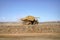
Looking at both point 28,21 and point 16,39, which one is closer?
point 16,39

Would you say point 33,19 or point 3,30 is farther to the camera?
point 33,19

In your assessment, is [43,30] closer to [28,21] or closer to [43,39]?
[43,39]

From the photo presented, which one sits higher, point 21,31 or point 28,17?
point 28,17

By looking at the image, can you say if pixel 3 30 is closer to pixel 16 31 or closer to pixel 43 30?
pixel 16 31

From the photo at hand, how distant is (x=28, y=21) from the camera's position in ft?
37.2

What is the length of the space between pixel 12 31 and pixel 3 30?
463 mm

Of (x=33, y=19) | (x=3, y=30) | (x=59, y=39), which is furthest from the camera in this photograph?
(x=33, y=19)

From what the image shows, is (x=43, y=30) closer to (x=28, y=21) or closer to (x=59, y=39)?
(x=59, y=39)

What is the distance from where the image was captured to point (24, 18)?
11.5 metres

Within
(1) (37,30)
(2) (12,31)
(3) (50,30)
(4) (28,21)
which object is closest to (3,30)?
(2) (12,31)

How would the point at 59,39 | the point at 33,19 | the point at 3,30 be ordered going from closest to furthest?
the point at 59,39
the point at 3,30
the point at 33,19

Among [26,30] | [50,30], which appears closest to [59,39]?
[50,30]

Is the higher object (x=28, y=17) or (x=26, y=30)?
(x=28, y=17)

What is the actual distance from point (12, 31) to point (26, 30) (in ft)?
2.45
